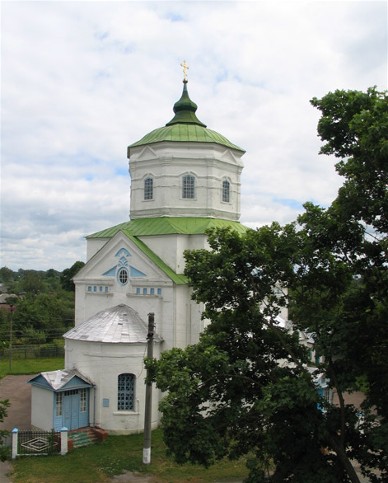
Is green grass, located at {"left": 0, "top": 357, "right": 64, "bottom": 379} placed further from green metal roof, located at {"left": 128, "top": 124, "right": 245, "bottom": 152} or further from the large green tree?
the large green tree

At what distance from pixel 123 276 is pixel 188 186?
5.20m

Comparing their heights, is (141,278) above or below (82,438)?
above

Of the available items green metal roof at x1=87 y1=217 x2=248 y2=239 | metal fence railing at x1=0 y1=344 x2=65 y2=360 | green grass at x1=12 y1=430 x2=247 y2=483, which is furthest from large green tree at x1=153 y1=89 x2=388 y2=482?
metal fence railing at x1=0 y1=344 x2=65 y2=360

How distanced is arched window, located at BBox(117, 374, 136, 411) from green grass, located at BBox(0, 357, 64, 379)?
1509cm

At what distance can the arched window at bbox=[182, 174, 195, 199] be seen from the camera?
2350 cm

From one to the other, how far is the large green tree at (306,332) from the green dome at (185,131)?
45.3 feet

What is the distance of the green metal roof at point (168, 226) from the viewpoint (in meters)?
21.6

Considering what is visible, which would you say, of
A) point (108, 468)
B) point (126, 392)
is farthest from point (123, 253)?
point (108, 468)

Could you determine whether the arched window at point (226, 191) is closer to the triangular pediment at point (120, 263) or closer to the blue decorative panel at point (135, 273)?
the triangular pediment at point (120, 263)

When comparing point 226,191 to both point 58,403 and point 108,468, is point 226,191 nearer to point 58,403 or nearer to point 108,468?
point 58,403

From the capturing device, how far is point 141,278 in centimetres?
2105

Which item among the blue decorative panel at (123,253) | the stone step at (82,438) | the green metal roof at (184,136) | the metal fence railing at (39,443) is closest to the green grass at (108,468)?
the metal fence railing at (39,443)

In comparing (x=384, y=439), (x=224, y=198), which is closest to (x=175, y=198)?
(x=224, y=198)

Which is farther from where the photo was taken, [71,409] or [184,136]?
[184,136]
